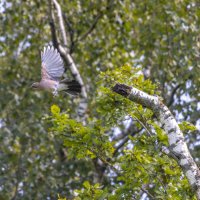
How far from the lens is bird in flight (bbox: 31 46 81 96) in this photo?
24.5 ft

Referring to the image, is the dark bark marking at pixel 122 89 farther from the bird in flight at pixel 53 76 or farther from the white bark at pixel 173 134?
the bird in flight at pixel 53 76

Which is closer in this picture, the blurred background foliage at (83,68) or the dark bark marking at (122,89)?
the dark bark marking at (122,89)

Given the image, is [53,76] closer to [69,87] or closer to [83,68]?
[69,87]

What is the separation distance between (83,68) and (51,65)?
4.83 metres

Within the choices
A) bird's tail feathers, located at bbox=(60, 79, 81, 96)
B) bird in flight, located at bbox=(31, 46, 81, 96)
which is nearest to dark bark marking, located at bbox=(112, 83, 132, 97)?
bird in flight, located at bbox=(31, 46, 81, 96)

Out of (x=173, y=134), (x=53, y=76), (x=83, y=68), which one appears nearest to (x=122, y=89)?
(x=173, y=134)

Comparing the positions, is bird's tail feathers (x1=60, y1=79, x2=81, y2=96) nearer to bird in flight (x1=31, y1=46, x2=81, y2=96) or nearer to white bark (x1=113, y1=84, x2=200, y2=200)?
bird in flight (x1=31, y1=46, x2=81, y2=96)

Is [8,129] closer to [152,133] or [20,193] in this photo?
[20,193]

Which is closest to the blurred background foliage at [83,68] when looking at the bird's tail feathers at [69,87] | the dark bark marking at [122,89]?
the bird's tail feathers at [69,87]

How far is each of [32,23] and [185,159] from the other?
7.32 m

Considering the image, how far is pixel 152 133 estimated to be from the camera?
21.2ft

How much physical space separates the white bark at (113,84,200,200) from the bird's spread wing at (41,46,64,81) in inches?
69.2

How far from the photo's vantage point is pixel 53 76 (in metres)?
7.53

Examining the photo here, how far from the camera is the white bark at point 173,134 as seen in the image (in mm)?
5527
